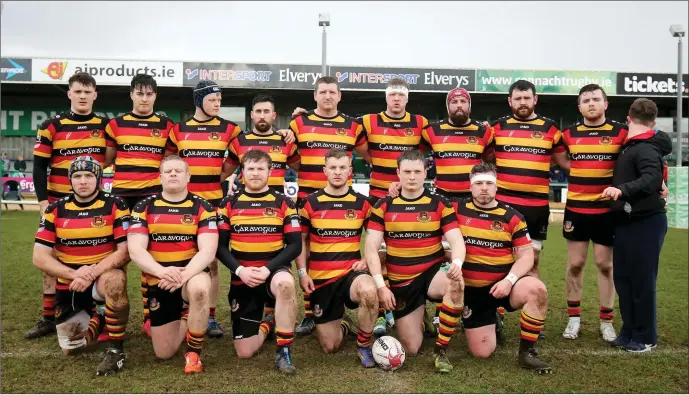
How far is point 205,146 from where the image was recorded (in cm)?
501

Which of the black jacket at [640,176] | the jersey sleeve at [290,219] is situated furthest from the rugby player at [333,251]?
the black jacket at [640,176]

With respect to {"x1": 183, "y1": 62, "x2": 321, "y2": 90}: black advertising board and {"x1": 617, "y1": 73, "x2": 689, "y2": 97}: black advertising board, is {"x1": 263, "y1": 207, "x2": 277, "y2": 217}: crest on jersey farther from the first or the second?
{"x1": 617, "y1": 73, "x2": 689, "y2": 97}: black advertising board

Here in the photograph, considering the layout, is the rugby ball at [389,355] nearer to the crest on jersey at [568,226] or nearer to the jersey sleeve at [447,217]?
the jersey sleeve at [447,217]

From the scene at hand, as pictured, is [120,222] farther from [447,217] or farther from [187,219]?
[447,217]

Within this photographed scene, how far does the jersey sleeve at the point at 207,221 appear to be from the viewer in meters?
4.21

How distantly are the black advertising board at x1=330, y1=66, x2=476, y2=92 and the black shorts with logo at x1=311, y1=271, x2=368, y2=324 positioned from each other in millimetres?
18877

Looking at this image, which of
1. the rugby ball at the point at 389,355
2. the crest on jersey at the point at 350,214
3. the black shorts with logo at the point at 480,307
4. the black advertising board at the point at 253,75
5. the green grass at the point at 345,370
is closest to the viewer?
the green grass at the point at 345,370

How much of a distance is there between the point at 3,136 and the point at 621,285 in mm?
29177

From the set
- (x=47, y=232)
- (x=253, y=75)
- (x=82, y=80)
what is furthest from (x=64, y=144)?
(x=253, y=75)

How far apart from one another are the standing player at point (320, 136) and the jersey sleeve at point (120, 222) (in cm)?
155

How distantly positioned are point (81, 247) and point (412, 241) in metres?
2.65

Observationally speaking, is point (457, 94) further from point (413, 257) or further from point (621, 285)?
point (621, 285)

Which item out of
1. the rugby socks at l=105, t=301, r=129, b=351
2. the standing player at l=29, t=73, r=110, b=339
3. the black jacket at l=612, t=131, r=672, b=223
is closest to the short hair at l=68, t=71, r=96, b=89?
the standing player at l=29, t=73, r=110, b=339

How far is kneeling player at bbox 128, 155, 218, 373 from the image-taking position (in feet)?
13.5
